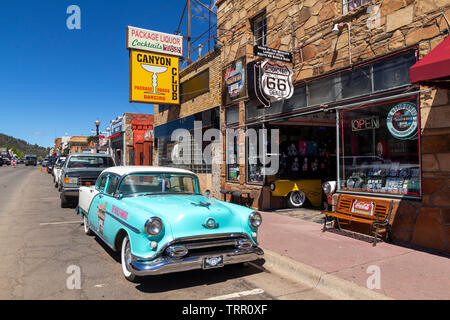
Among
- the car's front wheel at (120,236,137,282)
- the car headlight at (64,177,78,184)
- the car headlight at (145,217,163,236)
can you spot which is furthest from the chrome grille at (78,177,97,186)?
the car headlight at (145,217,163,236)

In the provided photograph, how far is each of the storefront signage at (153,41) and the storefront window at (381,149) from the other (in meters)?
9.75

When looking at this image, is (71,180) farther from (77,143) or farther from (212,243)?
(77,143)

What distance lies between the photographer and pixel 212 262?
410cm

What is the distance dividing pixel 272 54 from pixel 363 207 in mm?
4480

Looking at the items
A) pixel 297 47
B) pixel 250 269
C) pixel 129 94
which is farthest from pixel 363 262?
pixel 129 94

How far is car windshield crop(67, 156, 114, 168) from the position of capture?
38.2 ft

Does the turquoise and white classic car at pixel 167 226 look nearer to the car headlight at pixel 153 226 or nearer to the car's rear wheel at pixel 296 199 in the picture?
the car headlight at pixel 153 226

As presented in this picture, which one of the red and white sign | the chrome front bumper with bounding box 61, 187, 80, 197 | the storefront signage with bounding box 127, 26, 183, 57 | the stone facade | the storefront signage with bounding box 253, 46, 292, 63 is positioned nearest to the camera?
the stone facade

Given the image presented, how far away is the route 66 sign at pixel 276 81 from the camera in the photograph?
28.0ft

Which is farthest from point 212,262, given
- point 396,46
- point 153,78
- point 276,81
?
point 153,78

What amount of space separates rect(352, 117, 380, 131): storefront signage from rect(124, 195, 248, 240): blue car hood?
12.8ft

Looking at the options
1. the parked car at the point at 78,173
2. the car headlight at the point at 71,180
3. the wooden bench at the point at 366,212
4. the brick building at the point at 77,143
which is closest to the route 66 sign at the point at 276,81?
the wooden bench at the point at 366,212

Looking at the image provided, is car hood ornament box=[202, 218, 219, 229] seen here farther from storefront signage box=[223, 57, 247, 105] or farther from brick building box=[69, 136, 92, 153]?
brick building box=[69, 136, 92, 153]

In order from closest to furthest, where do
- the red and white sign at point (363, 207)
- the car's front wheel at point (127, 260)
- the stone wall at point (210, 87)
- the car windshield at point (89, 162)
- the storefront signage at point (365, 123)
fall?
the car's front wheel at point (127, 260) < the red and white sign at point (363, 207) < the storefront signage at point (365, 123) < the car windshield at point (89, 162) < the stone wall at point (210, 87)
